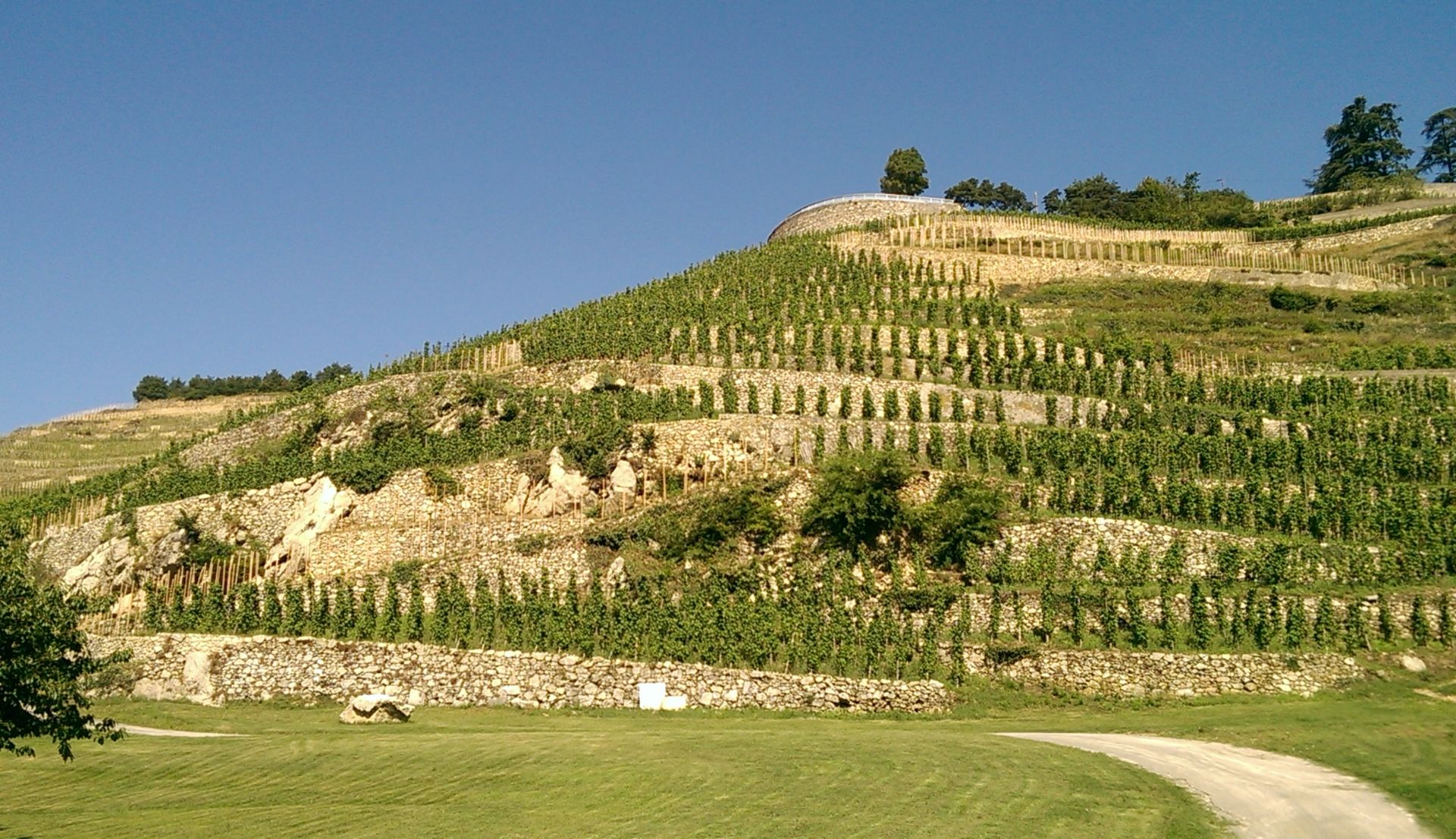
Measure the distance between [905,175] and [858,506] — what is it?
6401 cm

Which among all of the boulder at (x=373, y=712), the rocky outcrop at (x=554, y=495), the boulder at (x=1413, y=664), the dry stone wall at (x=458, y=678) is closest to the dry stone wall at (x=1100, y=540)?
the boulder at (x=1413, y=664)

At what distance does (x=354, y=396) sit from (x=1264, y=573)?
115 feet

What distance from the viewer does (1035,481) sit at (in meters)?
42.8

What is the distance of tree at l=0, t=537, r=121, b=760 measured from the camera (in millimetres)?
19812

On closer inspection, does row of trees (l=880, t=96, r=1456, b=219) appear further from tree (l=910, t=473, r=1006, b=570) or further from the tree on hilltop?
tree (l=910, t=473, r=1006, b=570)

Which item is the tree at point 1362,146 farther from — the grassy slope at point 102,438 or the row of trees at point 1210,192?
the grassy slope at point 102,438

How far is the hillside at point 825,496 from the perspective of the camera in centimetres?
3700

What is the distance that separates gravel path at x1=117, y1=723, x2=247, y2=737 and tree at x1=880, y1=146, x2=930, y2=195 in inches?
2940

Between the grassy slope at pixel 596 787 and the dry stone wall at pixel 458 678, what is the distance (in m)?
3.72

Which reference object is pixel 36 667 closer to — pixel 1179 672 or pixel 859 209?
pixel 1179 672

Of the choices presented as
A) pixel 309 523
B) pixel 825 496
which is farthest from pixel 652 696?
pixel 309 523

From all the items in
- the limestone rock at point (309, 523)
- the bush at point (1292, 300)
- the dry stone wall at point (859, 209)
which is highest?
the dry stone wall at point (859, 209)

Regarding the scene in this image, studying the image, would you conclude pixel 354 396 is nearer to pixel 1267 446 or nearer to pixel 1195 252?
pixel 1267 446

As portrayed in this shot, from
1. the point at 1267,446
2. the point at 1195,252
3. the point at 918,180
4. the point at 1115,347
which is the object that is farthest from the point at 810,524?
the point at 918,180
